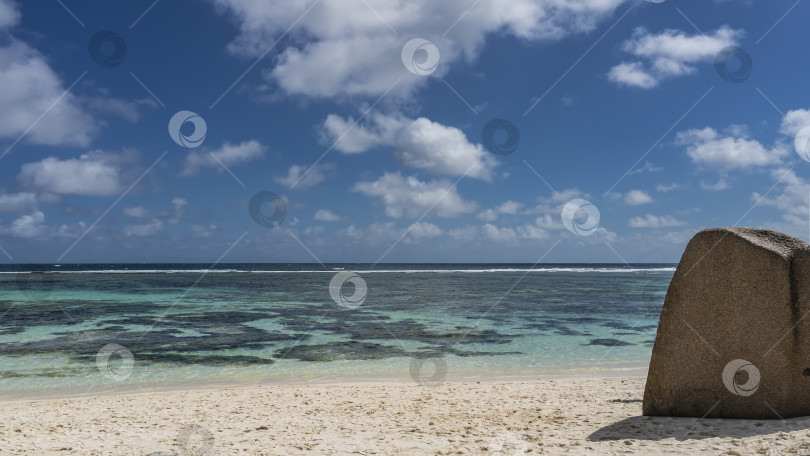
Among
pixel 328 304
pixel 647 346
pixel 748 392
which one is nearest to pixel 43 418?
pixel 748 392

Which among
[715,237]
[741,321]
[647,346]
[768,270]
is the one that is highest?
[715,237]

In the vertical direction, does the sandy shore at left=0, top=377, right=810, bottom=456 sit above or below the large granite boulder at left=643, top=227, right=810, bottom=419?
below

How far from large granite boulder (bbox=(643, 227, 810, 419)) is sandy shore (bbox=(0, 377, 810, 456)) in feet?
1.10

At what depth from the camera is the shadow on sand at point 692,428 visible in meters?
5.66

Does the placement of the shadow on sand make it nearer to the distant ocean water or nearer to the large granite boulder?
the large granite boulder

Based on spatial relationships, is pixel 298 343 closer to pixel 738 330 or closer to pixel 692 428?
pixel 692 428

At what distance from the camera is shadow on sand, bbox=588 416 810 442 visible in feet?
18.6

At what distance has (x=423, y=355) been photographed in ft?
46.6

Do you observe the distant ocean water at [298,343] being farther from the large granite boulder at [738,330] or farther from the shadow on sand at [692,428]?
the large granite boulder at [738,330]

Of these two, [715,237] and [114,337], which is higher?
[715,237]

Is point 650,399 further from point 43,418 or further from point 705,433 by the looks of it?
point 43,418

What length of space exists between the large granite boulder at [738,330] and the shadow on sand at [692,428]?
23 cm

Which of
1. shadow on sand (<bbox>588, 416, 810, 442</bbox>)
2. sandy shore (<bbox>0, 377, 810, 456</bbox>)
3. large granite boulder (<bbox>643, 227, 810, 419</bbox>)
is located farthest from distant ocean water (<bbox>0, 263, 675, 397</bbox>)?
large granite boulder (<bbox>643, 227, 810, 419</bbox>)

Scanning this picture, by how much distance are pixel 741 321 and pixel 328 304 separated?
82.5 ft
